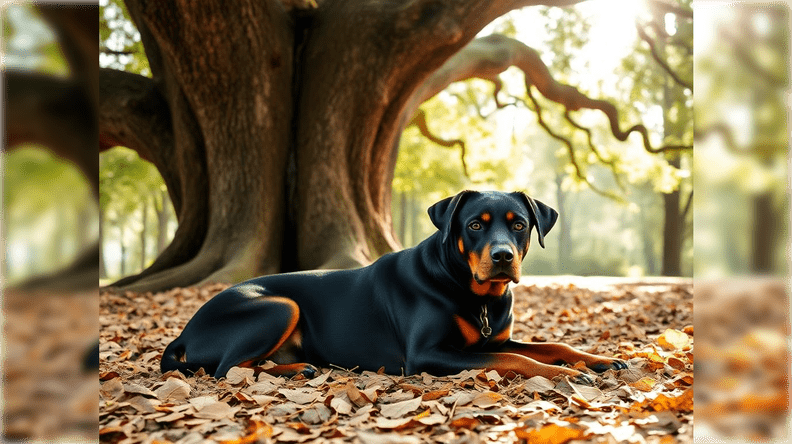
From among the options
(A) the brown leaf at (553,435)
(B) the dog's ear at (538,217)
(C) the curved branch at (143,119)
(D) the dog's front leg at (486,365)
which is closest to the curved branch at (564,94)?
(C) the curved branch at (143,119)

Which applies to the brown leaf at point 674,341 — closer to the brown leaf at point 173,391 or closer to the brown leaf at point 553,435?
the brown leaf at point 553,435

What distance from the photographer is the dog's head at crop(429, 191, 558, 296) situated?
3.60 meters

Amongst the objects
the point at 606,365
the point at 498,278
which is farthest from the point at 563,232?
the point at 498,278

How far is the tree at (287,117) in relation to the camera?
26.7ft

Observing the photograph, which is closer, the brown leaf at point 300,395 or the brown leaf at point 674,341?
the brown leaf at point 300,395

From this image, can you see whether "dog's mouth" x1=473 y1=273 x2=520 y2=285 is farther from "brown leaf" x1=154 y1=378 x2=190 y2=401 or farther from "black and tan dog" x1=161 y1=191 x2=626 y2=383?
"brown leaf" x1=154 y1=378 x2=190 y2=401

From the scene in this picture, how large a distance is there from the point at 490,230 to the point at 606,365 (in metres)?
1.03

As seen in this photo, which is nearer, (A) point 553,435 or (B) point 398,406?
(A) point 553,435

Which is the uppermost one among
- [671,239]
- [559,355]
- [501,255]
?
[501,255]

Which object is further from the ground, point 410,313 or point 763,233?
point 763,233

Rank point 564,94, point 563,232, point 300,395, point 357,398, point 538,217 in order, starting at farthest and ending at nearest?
point 563,232 → point 564,94 → point 538,217 → point 300,395 → point 357,398

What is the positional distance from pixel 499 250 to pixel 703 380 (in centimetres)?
216

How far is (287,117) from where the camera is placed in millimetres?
9164

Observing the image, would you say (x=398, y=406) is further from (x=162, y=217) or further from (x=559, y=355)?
(x=162, y=217)
